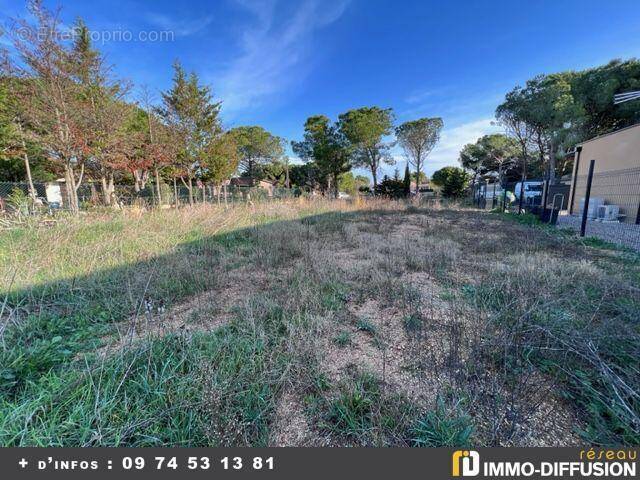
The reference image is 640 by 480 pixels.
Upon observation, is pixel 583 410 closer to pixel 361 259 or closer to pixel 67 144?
pixel 361 259

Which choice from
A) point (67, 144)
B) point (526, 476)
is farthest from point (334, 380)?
point (67, 144)

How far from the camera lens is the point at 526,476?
1.03 m

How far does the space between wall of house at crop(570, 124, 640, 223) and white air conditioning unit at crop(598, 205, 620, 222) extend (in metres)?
0.13

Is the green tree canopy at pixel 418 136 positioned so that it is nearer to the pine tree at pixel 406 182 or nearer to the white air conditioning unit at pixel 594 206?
the pine tree at pixel 406 182

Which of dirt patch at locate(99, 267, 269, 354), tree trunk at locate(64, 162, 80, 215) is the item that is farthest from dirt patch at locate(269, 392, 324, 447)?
tree trunk at locate(64, 162, 80, 215)

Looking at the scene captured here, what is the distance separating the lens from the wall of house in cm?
597

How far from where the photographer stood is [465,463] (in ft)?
3.45

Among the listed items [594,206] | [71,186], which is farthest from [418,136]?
[71,186]

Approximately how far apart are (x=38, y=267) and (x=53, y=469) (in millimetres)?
3103

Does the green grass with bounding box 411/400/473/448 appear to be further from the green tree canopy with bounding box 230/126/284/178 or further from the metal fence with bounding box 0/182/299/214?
the green tree canopy with bounding box 230/126/284/178

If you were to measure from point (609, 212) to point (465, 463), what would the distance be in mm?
10332

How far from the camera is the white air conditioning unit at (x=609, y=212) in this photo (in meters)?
7.02

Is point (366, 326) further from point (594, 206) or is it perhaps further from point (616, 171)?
point (594, 206)

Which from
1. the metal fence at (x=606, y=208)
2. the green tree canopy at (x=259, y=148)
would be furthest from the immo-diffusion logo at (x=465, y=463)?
the green tree canopy at (x=259, y=148)
